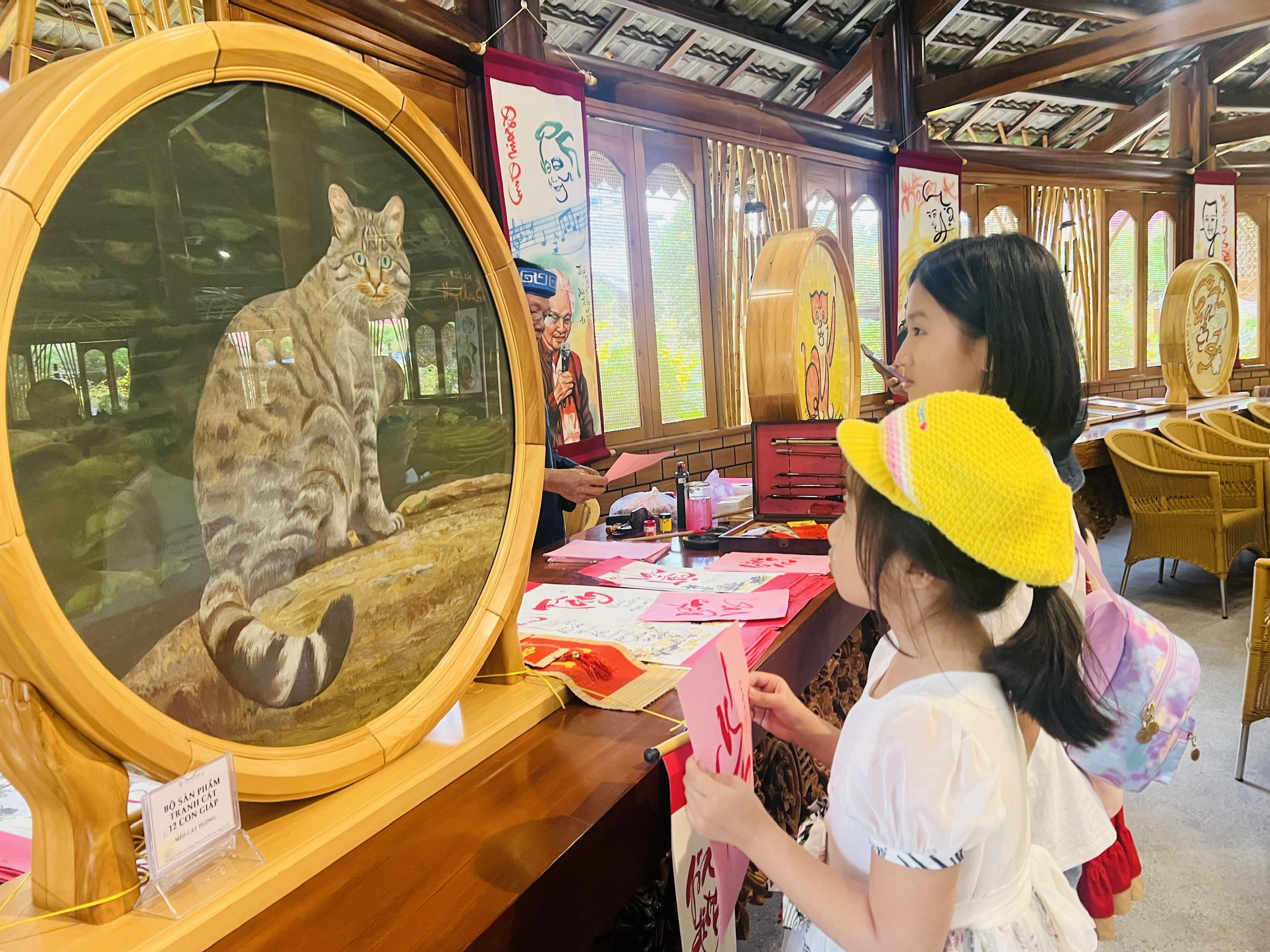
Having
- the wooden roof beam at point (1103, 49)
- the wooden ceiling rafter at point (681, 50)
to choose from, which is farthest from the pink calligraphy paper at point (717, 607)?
the wooden roof beam at point (1103, 49)

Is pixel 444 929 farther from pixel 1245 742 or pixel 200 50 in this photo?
pixel 1245 742

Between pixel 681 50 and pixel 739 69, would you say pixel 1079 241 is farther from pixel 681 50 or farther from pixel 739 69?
pixel 681 50

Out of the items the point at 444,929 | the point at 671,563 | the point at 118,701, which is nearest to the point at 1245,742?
the point at 671,563

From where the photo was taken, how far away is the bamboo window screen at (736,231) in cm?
551

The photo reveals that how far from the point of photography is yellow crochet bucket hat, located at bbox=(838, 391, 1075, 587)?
0.75 m

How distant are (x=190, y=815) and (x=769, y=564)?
1.26 m

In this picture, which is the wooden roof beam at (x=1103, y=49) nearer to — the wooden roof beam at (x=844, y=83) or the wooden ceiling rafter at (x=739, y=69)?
the wooden roof beam at (x=844, y=83)

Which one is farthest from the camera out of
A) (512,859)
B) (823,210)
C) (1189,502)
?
(823,210)

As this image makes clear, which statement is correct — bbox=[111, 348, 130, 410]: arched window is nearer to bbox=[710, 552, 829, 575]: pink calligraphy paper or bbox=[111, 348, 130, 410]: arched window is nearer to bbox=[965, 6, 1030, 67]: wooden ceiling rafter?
bbox=[710, 552, 829, 575]: pink calligraphy paper

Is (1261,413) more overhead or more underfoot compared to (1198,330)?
more underfoot

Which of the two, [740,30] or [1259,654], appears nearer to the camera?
[1259,654]

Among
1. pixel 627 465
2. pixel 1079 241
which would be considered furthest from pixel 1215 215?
pixel 627 465

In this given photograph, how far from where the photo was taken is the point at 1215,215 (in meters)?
8.59

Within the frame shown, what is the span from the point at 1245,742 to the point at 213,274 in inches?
128
